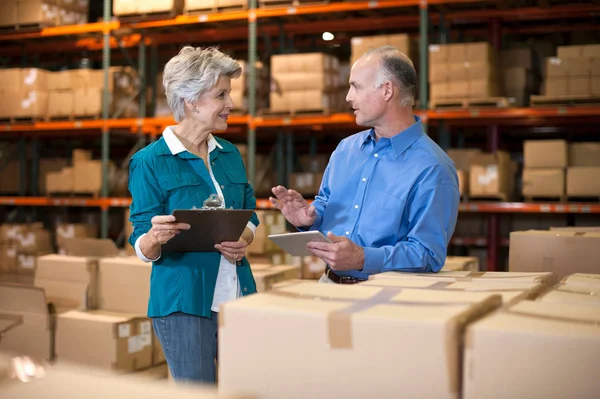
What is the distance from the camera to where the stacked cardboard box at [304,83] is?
6.16m

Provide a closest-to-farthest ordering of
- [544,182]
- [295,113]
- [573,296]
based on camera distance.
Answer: [573,296] < [544,182] < [295,113]

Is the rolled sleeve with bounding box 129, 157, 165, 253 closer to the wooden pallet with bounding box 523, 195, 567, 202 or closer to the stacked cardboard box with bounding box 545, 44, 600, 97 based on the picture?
the wooden pallet with bounding box 523, 195, 567, 202

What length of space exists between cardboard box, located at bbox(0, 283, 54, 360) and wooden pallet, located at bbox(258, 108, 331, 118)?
115 inches

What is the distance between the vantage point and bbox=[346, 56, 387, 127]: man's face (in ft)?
8.65

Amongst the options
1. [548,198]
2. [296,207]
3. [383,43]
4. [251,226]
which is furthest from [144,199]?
[548,198]

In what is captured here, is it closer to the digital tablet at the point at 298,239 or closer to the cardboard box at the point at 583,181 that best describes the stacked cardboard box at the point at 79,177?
the cardboard box at the point at 583,181

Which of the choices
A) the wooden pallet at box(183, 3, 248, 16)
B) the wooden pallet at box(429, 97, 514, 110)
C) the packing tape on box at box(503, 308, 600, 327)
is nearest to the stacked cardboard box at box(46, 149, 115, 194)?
the wooden pallet at box(183, 3, 248, 16)

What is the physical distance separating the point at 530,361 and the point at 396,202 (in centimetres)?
135

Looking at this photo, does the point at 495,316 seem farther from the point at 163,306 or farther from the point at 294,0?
the point at 294,0

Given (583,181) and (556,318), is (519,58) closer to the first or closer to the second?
(583,181)

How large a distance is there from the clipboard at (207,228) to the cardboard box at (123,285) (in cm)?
187

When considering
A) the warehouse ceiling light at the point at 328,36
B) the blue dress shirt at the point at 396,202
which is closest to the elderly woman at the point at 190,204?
the blue dress shirt at the point at 396,202

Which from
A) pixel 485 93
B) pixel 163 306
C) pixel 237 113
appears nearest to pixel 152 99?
pixel 237 113

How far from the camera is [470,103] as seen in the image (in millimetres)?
5738
